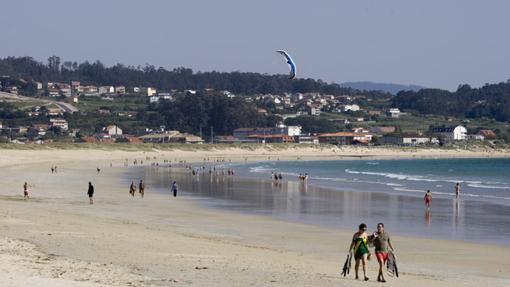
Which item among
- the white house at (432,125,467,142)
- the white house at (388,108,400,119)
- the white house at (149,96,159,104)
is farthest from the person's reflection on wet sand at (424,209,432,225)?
the white house at (388,108,400,119)

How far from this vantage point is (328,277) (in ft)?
42.9

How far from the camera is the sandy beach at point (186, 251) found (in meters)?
12.1

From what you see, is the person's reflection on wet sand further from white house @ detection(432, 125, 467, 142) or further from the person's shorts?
white house @ detection(432, 125, 467, 142)

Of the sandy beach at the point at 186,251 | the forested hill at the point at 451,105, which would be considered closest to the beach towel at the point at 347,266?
the sandy beach at the point at 186,251

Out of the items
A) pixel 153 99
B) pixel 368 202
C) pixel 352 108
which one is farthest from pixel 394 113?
pixel 368 202

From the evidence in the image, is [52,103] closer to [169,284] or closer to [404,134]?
[404,134]

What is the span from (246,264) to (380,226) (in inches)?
93.8

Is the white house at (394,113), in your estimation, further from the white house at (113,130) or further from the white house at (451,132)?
the white house at (113,130)

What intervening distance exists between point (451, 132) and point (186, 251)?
416ft

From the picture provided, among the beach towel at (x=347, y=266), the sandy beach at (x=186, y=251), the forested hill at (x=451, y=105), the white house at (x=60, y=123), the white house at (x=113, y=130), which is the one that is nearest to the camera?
the sandy beach at (x=186, y=251)

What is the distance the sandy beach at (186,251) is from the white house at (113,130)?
3426 inches

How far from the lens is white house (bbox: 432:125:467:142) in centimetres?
13696

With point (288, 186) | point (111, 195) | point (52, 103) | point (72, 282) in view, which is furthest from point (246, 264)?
point (52, 103)

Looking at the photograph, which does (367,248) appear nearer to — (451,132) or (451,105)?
(451,132)
